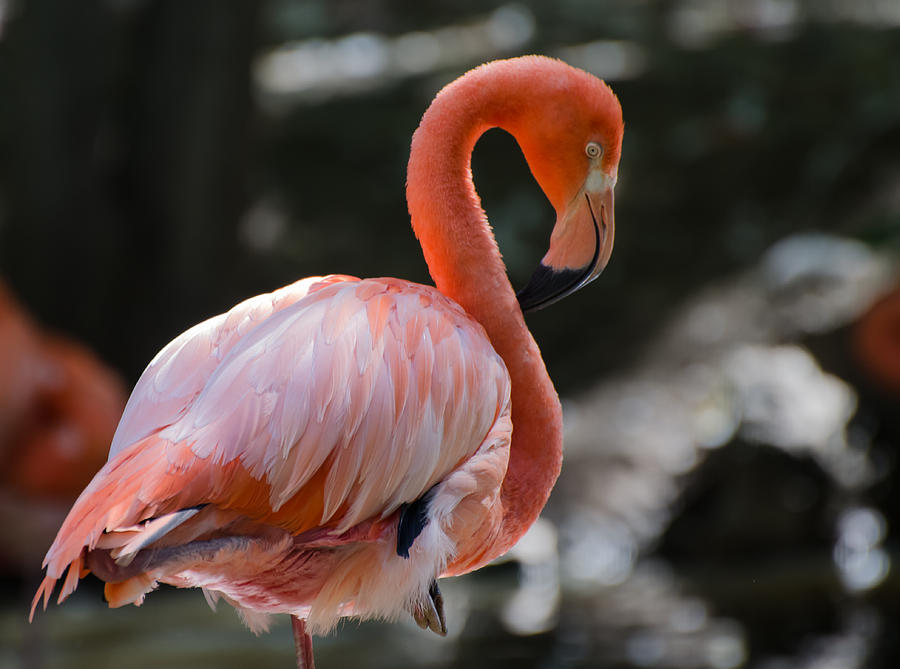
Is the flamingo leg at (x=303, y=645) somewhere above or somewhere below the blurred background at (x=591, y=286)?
above

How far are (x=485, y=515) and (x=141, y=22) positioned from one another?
497cm

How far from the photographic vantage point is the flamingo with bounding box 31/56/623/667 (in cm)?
160

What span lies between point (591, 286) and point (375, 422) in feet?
17.6

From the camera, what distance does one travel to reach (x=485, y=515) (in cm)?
181

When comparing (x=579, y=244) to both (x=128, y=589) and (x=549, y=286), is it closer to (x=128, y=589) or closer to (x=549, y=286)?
(x=549, y=286)

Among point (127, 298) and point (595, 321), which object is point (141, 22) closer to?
point (127, 298)

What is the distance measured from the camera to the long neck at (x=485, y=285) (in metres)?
1.92

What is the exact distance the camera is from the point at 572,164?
1.93 meters

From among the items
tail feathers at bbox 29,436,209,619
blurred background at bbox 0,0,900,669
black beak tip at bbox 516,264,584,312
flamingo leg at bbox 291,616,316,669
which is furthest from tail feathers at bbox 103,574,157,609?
blurred background at bbox 0,0,900,669

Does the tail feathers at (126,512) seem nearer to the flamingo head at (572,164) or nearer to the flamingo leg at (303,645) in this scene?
the flamingo leg at (303,645)

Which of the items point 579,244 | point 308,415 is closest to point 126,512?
point 308,415

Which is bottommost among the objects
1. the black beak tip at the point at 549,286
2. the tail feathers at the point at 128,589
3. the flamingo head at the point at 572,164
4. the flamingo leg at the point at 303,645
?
A: the flamingo leg at the point at 303,645

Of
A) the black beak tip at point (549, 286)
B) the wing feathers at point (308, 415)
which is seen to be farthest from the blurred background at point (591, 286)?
the wing feathers at point (308, 415)

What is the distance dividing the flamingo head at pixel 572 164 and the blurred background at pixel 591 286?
2.83 m
